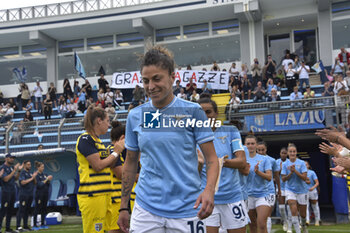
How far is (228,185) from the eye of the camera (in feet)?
17.9

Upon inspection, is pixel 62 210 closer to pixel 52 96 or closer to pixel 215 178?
pixel 52 96

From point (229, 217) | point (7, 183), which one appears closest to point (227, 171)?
point (229, 217)

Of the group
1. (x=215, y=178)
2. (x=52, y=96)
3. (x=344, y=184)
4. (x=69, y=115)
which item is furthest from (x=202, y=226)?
(x=52, y=96)

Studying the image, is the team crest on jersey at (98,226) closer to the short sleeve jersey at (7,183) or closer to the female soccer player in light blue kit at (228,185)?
the female soccer player in light blue kit at (228,185)

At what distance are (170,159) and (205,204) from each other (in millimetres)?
426

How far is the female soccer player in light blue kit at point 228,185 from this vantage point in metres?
5.26

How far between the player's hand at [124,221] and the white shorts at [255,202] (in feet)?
16.1

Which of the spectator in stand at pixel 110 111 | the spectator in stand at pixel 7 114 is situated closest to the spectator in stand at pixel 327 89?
the spectator in stand at pixel 110 111

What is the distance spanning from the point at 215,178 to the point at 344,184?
13149 millimetres

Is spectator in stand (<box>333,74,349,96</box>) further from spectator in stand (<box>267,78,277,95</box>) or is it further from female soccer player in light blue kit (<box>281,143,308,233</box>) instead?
female soccer player in light blue kit (<box>281,143,308,233</box>)

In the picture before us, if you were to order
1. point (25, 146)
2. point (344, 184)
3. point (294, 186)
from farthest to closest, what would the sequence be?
point (25, 146) < point (344, 184) < point (294, 186)

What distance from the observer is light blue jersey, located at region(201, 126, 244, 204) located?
5.41 m

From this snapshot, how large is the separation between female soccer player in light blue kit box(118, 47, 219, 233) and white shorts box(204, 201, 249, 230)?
7.35ft

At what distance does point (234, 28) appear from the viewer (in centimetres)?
2595
